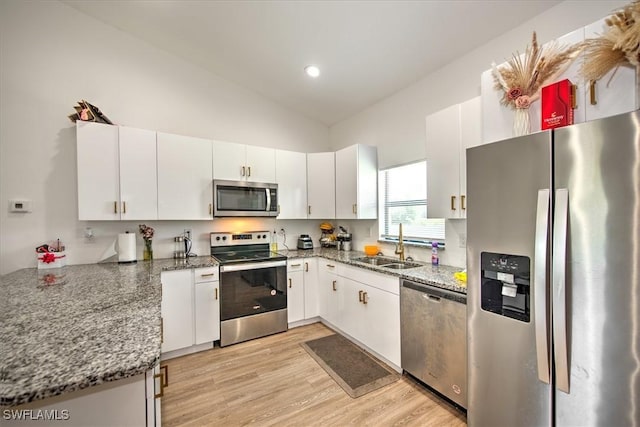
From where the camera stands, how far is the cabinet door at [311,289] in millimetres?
3416

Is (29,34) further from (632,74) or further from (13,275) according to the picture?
(632,74)

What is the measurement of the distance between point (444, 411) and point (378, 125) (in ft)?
9.81

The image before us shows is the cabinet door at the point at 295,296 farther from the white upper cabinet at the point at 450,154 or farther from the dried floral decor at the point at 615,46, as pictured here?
the dried floral decor at the point at 615,46

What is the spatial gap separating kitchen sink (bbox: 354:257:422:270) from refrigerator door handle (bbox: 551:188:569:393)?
1568mm

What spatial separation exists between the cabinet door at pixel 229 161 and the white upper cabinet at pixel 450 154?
2.13 meters

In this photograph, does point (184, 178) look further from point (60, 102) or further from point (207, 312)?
point (207, 312)

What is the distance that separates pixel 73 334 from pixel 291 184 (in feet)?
9.41

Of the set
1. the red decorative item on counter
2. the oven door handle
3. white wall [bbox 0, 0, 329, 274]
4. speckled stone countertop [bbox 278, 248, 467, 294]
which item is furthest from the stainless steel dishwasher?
white wall [bbox 0, 0, 329, 274]

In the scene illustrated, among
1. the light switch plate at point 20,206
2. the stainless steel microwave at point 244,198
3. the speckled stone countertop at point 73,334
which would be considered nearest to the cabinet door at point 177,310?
the speckled stone countertop at point 73,334

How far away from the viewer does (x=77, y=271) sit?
2.44m

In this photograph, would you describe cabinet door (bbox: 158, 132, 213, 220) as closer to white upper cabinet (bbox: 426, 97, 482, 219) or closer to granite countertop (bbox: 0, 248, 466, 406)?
granite countertop (bbox: 0, 248, 466, 406)

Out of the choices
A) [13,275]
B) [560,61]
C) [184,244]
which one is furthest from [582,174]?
[13,275]

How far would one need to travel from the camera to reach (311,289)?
345 cm

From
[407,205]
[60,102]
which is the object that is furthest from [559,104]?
[60,102]
